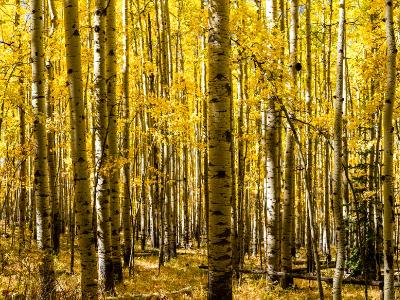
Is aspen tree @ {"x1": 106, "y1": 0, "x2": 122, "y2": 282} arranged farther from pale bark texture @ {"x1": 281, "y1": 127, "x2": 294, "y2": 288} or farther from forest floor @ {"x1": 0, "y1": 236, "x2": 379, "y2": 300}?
pale bark texture @ {"x1": 281, "y1": 127, "x2": 294, "y2": 288}

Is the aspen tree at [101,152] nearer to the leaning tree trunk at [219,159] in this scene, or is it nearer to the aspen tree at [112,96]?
the aspen tree at [112,96]

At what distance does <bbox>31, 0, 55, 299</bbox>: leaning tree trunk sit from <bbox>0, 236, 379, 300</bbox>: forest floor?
198 mm

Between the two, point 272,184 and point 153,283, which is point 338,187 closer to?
point 272,184

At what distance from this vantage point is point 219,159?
441cm

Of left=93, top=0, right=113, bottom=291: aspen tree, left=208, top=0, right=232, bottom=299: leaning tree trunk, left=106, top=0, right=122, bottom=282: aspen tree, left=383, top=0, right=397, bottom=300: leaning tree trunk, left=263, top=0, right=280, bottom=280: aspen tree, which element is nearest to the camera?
left=208, top=0, right=232, bottom=299: leaning tree trunk

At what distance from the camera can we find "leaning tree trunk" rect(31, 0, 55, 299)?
6.41 m

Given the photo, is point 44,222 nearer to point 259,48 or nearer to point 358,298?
point 259,48

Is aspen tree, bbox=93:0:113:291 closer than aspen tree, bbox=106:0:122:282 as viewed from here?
Yes

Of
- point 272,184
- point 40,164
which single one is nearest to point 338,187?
point 272,184

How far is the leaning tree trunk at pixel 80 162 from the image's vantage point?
17.1 feet

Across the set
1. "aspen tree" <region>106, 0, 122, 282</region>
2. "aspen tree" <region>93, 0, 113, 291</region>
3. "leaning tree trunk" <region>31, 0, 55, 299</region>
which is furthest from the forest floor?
"aspen tree" <region>106, 0, 122, 282</region>

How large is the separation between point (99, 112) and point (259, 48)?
313 centimetres

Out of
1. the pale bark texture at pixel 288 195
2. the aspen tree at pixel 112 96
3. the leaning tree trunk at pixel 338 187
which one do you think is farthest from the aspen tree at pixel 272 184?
the aspen tree at pixel 112 96

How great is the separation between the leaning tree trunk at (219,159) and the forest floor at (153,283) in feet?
8.89
